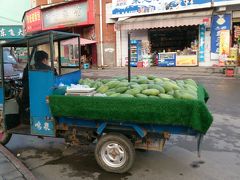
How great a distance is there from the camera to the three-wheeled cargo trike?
13.4 feet

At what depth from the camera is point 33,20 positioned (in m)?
28.0

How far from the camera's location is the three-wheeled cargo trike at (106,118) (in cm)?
408

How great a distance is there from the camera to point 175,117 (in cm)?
407

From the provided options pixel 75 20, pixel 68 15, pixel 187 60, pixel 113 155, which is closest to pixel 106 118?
pixel 113 155

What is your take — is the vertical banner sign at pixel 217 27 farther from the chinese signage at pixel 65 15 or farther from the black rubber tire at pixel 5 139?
the black rubber tire at pixel 5 139

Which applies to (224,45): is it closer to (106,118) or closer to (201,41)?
(201,41)

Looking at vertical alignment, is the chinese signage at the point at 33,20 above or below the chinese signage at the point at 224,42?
above

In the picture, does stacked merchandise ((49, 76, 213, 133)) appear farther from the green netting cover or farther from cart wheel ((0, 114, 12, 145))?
cart wheel ((0, 114, 12, 145))

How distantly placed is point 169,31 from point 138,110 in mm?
17205

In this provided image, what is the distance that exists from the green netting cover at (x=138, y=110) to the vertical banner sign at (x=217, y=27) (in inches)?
588

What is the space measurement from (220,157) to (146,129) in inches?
62.1

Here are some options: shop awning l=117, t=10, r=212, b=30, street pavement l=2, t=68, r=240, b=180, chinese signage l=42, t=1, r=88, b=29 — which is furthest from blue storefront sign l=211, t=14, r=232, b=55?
street pavement l=2, t=68, r=240, b=180

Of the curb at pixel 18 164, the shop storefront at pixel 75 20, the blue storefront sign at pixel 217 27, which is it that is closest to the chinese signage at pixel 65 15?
the shop storefront at pixel 75 20

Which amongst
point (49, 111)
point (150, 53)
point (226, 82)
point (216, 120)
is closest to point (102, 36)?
point (150, 53)
